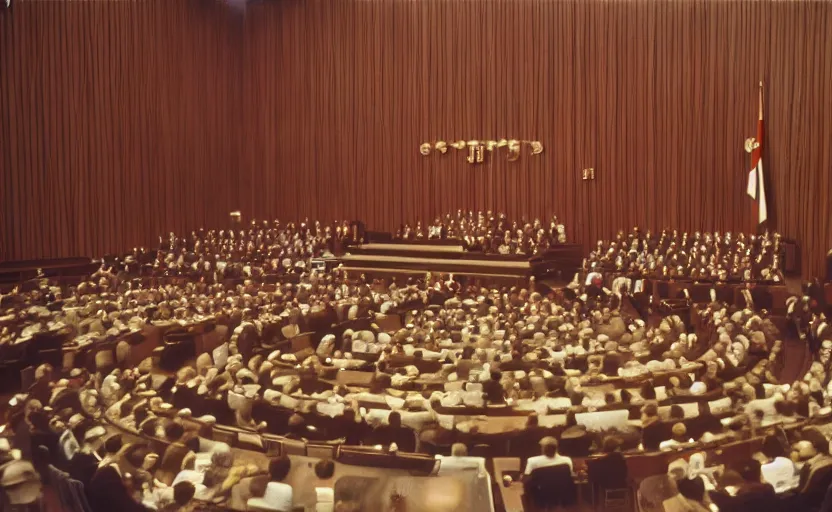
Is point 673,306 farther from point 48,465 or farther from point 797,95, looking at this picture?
point 48,465

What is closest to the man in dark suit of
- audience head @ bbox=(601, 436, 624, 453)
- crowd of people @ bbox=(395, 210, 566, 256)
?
audience head @ bbox=(601, 436, 624, 453)

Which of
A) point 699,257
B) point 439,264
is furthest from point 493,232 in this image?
point 699,257

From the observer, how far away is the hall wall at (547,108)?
17438 mm

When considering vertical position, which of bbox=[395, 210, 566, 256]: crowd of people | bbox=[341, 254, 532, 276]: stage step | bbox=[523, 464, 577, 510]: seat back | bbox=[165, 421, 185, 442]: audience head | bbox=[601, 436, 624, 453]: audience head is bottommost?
bbox=[523, 464, 577, 510]: seat back

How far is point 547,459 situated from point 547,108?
15.5 meters

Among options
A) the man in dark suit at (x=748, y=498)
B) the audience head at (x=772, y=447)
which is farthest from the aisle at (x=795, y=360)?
the man in dark suit at (x=748, y=498)

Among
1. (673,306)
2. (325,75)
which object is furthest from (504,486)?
(325,75)

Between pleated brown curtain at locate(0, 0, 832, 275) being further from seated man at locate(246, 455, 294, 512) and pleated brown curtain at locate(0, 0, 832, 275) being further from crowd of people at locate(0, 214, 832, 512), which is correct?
seated man at locate(246, 455, 294, 512)

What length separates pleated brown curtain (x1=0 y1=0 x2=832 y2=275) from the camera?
57.8ft

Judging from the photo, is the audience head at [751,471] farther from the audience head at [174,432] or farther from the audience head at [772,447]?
the audience head at [174,432]

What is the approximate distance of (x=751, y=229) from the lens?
17.9 meters

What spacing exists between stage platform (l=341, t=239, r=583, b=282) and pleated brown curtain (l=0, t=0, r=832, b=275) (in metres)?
2.78

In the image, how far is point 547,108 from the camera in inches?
797

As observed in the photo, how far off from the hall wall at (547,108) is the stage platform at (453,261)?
9.06 feet
